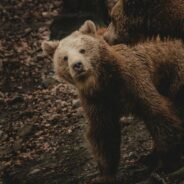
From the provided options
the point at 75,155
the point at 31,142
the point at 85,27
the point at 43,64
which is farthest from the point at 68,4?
the point at 85,27

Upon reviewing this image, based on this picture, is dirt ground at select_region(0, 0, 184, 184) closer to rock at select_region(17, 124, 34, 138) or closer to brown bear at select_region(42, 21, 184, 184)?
rock at select_region(17, 124, 34, 138)

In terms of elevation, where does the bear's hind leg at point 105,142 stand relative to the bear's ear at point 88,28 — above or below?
below

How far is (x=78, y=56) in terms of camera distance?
5.95 meters

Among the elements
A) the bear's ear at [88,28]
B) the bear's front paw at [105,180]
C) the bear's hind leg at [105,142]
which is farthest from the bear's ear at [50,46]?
the bear's front paw at [105,180]

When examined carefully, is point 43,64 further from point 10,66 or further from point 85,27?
point 85,27

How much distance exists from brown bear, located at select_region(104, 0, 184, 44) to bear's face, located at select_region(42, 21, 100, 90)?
2.59 ft

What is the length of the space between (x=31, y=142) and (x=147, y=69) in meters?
2.76

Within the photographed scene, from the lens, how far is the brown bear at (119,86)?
6.09 metres

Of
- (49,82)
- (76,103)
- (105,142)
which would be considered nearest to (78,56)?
(105,142)

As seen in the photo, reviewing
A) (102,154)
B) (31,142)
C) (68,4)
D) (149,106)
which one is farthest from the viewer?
(68,4)

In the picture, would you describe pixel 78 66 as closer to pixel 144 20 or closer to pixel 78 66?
pixel 78 66

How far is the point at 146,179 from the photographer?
6289mm

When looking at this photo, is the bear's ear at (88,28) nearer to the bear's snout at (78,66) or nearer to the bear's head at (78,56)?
the bear's head at (78,56)

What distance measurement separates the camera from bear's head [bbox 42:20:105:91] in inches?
231
